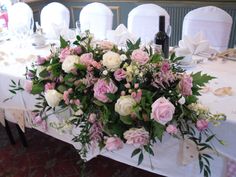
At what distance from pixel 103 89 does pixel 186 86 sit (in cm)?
29

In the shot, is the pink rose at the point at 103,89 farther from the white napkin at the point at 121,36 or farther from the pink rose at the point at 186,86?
the white napkin at the point at 121,36

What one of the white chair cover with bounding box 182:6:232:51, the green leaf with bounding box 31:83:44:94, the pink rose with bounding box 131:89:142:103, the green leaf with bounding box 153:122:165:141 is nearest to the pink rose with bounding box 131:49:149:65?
the pink rose with bounding box 131:89:142:103

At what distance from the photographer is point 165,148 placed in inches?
48.6

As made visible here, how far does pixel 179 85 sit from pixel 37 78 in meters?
0.64

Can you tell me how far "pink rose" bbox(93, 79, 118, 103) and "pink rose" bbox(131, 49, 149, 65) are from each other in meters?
0.12

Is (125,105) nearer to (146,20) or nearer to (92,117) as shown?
(92,117)

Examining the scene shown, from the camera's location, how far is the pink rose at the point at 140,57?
0.99 m

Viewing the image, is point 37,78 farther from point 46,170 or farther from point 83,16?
point 83,16

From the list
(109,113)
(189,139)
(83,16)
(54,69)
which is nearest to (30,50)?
(83,16)

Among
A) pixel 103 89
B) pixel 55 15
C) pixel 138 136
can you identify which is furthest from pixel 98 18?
pixel 138 136

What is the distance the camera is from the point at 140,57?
1.00 meters

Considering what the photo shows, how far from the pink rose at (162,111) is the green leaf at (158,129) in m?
0.05

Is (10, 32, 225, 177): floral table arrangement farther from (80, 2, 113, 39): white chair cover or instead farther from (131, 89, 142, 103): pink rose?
(80, 2, 113, 39): white chair cover

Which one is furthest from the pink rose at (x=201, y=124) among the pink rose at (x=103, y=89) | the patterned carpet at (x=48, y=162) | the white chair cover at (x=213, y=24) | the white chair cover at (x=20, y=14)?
the white chair cover at (x=20, y=14)
